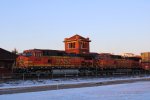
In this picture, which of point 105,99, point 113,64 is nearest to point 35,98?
point 105,99

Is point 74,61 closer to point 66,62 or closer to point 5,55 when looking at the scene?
point 66,62

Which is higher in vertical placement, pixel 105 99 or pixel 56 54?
pixel 56 54

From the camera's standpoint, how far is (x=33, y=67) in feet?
130

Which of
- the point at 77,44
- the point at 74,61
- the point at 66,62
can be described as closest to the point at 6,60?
the point at 66,62

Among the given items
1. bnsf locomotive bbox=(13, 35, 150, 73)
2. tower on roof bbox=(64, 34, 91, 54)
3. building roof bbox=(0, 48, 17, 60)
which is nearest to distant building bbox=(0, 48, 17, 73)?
building roof bbox=(0, 48, 17, 60)

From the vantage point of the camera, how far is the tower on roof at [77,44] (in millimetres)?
63719

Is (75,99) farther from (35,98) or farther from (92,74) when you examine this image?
(92,74)

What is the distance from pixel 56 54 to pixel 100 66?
33.3ft

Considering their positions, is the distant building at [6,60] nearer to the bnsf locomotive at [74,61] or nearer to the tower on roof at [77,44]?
the bnsf locomotive at [74,61]

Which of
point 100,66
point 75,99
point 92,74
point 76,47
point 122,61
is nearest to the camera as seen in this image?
point 75,99

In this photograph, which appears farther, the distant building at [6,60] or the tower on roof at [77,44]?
the tower on roof at [77,44]

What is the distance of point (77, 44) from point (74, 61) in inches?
675

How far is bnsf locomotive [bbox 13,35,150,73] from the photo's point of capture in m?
40.4

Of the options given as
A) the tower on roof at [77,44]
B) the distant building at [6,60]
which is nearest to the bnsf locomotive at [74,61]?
the tower on roof at [77,44]
